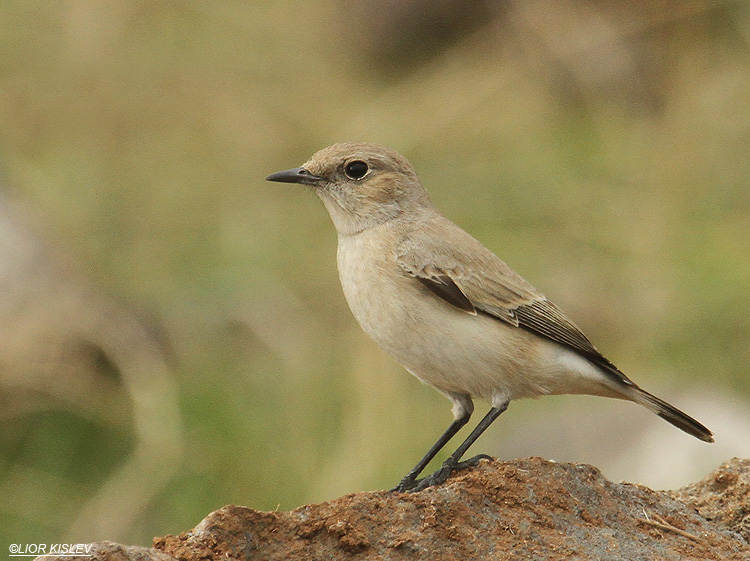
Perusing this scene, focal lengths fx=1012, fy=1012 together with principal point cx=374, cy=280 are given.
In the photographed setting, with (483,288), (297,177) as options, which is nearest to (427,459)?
(483,288)

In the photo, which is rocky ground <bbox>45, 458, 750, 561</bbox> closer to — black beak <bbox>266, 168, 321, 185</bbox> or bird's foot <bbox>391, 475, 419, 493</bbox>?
bird's foot <bbox>391, 475, 419, 493</bbox>

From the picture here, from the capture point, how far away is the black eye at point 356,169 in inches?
234

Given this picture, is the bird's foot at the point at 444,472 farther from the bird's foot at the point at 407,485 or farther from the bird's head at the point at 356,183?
the bird's head at the point at 356,183

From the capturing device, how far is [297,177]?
19.3 feet

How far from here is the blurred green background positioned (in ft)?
27.0

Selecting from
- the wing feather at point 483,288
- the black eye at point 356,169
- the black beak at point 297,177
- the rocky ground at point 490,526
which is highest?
the black eye at point 356,169

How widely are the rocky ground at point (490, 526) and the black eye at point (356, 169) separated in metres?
2.07

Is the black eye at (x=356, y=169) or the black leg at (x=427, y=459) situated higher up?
the black eye at (x=356, y=169)

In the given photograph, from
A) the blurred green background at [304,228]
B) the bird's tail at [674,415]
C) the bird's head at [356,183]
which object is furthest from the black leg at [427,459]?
the blurred green background at [304,228]

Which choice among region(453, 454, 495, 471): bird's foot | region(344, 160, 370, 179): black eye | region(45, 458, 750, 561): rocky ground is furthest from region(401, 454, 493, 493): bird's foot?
region(344, 160, 370, 179): black eye

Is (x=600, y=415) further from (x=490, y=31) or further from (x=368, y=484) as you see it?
(x=490, y=31)

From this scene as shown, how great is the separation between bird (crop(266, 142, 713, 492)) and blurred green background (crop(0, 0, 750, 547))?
7.57 ft

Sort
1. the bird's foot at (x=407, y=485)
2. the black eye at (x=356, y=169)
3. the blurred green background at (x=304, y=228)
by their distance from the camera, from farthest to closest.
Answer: the blurred green background at (x=304, y=228)
the black eye at (x=356, y=169)
the bird's foot at (x=407, y=485)

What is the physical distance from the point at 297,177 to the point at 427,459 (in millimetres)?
1785
